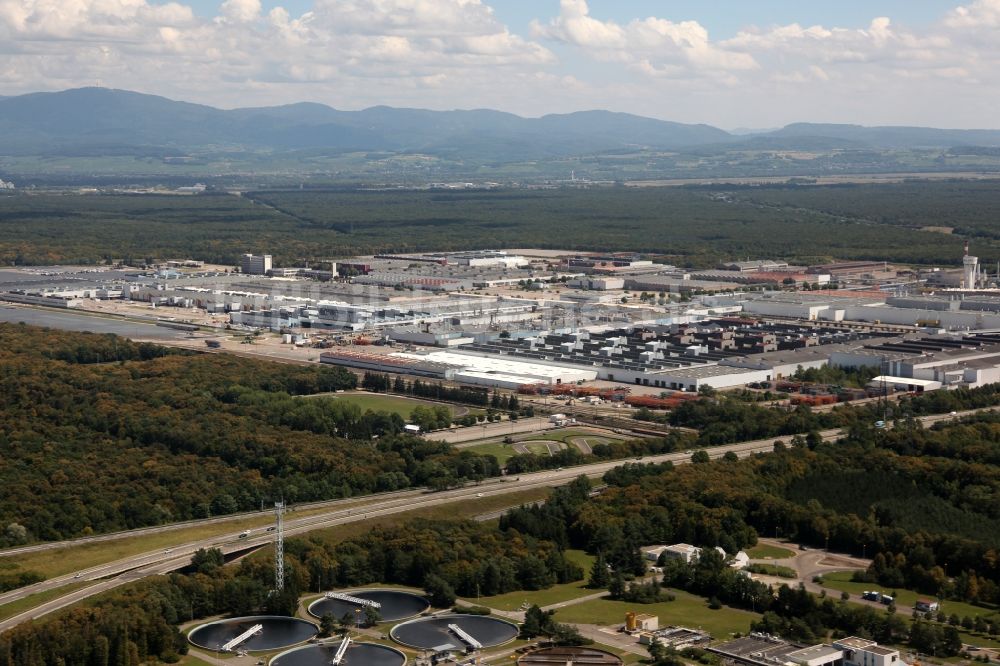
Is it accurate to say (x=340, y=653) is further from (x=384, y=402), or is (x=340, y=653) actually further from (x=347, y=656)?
(x=384, y=402)

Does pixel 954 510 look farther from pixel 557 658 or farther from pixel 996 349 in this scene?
pixel 996 349

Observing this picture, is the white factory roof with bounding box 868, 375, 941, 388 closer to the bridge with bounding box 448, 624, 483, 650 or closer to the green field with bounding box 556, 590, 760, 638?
the green field with bounding box 556, 590, 760, 638

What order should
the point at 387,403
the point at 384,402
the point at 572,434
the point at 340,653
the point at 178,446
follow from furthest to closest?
the point at 384,402
the point at 387,403
the point at 572,434
the point at 178,446
the point at 340,653

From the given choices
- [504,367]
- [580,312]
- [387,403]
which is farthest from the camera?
[580,312]

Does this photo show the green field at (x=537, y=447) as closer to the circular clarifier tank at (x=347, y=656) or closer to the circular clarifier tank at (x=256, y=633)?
the circular clarifier tank at (x=256, y=633)

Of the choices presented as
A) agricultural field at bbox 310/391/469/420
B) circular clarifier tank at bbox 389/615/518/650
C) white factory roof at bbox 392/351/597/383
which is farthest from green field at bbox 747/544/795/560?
white factory roof at bbox 392/351/597/383

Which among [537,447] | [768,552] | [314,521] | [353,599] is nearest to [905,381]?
[537,447]
